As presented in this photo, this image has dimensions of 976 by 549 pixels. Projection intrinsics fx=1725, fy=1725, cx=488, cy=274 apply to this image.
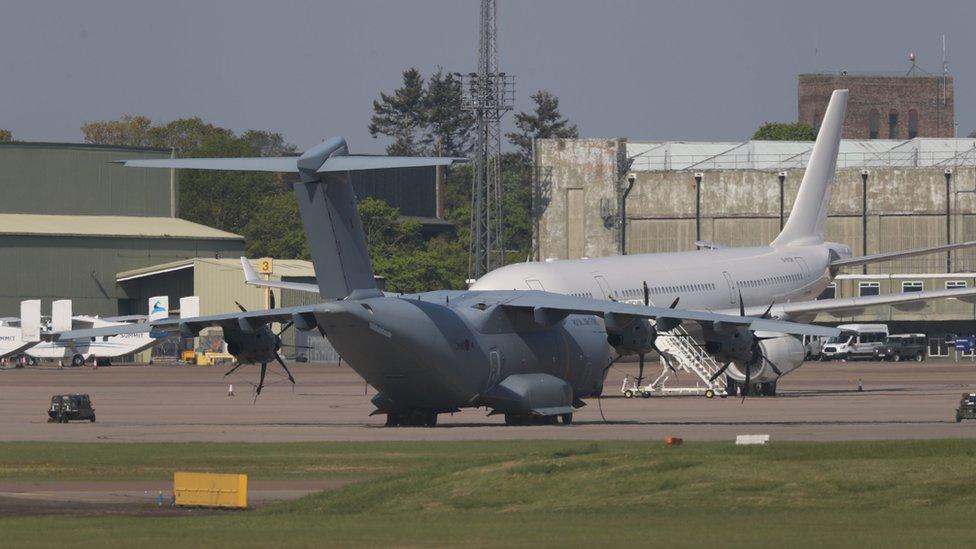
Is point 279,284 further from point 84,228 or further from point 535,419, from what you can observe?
point 84,228

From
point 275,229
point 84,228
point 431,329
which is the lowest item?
point 431,329

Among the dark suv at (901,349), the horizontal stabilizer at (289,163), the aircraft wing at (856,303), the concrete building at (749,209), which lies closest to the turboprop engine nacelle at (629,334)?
the horizontal stabilizer at (289,163)

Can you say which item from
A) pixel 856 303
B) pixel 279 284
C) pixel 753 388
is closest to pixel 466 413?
pixel 279 284

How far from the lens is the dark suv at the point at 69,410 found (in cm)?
4450

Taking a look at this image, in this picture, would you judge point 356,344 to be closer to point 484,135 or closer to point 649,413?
point 649,413

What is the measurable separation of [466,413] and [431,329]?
1080cm

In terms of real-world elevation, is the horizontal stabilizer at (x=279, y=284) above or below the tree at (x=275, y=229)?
below

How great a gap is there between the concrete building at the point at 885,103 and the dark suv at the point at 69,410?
15327 centimetres

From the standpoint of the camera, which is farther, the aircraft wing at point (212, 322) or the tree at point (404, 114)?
the tree at point (404, 114)

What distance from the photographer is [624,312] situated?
38438mm

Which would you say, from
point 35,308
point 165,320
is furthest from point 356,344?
point 35,308

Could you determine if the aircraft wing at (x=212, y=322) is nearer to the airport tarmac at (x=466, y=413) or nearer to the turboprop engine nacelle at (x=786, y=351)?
the airport tarmac at (x=466, y=413)

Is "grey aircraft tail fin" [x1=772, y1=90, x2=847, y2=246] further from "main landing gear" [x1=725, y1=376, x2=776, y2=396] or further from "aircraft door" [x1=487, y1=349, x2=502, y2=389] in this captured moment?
"aircraft door" [x1=487, y1=349, x2=502, y2=389]

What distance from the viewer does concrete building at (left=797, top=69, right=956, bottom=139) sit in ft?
625
